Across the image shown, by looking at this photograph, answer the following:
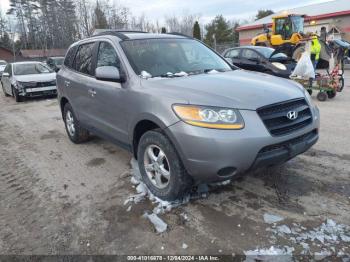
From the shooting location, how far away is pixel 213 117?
2.98 meters

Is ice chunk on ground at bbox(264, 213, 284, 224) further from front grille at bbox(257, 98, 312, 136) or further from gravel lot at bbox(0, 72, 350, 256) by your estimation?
front grille at bbox(257, 98, 312, 136)

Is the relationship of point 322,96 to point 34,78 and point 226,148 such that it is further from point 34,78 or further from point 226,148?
point 34,78

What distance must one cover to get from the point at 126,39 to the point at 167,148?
1.79 m

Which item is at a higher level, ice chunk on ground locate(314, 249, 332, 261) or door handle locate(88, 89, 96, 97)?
door handle locate(88, 89, 96, 97)

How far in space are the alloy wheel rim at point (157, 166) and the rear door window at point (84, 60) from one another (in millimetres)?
1769

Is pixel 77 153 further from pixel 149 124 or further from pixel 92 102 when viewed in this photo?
pixel 149 124

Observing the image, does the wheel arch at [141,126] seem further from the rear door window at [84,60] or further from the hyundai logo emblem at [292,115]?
the rear door window at [84,60]

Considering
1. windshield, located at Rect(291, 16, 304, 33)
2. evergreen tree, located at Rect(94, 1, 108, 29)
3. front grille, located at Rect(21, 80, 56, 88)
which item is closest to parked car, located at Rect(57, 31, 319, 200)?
front grille, located at Rect(21, 80, 56, 88)

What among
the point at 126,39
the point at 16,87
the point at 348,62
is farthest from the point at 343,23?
the point at 126,39

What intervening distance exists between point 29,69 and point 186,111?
12084mm

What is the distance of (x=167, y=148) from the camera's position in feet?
10.6

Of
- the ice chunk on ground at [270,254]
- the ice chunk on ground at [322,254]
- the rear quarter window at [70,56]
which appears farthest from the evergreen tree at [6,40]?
the ice chunk on ground at [322,254]

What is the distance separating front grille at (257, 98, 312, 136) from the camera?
3068 mm

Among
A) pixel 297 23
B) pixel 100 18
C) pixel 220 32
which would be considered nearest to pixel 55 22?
pixel 100 18
